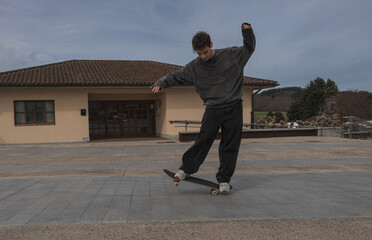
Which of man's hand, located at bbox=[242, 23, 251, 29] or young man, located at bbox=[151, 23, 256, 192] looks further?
young man, located at bbox=[151, 23, 256, 192]

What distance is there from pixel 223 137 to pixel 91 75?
43.7 ft

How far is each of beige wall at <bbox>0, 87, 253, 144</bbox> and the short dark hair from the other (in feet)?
38.1

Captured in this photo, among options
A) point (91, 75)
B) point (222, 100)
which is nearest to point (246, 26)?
point (222, 100)

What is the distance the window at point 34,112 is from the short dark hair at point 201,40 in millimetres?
12788

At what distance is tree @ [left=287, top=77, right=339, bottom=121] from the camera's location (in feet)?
154

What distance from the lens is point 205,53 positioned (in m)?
3.01

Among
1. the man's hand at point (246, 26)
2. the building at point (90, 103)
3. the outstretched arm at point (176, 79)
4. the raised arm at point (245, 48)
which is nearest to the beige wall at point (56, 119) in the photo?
the building at point (90, 103)

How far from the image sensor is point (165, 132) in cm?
1495

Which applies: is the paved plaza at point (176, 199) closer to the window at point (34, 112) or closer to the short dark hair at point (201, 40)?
the short dark hair at point (201, 40)

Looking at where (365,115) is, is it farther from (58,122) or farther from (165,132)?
(58,122)

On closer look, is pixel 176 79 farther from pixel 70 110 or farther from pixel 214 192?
pixel 70 110

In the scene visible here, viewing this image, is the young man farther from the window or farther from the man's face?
the window

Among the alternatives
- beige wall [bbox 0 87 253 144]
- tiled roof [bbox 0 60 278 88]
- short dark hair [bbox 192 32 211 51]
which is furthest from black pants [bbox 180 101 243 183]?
beige wall [bbox 0 87 253 144]

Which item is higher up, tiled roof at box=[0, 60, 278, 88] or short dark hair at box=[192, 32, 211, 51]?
tiled roof at box=[0, 60, 278, 88]
